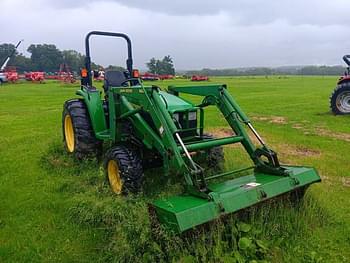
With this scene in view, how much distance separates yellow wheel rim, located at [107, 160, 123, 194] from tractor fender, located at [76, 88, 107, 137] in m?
1.02

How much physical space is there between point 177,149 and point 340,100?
1025cm

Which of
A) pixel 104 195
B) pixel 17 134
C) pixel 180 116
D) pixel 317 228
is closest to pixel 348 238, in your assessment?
pixel 317 228

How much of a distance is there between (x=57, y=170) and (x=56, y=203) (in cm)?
143

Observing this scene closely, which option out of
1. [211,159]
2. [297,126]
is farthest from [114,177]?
[297,126]

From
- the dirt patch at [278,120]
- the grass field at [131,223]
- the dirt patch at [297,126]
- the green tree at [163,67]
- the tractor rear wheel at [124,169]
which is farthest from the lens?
the green tree at [163,67]

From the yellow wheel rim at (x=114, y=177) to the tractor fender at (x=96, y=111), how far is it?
102 cm

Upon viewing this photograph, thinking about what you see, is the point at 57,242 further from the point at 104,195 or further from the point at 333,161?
the point at 333,161

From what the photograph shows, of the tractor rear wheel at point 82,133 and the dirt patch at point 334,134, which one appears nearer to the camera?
the tractor rear wheel at point 82,133

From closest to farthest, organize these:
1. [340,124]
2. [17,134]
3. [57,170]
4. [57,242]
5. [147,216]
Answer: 1. [147,216]
2. [57,242]
3. [57,170]
4. [17,134]
5. [340,124]

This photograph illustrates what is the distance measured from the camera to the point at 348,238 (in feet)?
12.5

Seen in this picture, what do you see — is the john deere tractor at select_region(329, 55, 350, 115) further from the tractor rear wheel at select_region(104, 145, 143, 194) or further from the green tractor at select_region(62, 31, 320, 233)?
the tractor rear wheel at select_region(104, 145, 143, 194)

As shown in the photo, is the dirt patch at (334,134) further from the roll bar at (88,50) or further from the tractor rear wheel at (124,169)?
the tractor rear wheel at (124,169)

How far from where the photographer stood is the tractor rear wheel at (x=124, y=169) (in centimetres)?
461

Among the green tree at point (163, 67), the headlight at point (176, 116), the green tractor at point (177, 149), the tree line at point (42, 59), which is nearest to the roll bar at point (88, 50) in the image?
the green tractor at point (177, 149)
